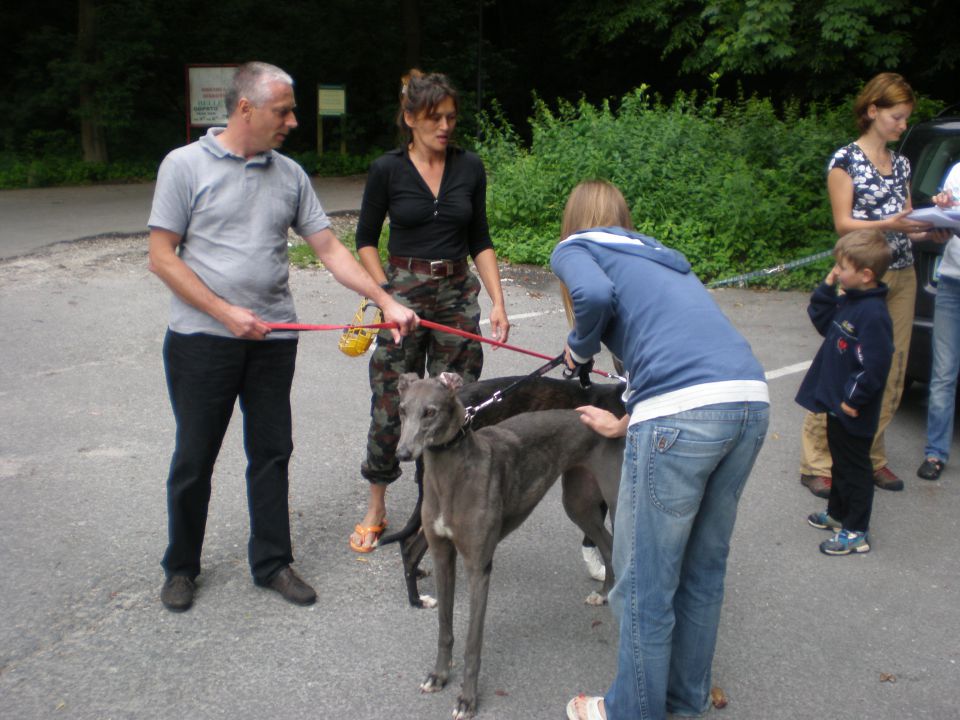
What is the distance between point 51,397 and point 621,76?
779 inches

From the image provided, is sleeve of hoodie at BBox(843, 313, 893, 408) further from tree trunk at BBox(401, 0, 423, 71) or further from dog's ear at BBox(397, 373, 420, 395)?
tree trunk at BBox(401, 0, 423, 71)

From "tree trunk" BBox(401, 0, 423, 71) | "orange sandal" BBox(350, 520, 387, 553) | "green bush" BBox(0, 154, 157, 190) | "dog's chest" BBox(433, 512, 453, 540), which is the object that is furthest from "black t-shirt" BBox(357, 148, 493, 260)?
"tree trunk" BBox(401, 0, 423, 71)

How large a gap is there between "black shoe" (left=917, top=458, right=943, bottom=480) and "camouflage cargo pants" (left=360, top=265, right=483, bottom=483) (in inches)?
113

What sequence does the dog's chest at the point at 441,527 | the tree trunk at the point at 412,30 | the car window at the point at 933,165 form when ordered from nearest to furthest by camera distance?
the dog's chest at the point at 441,527, the car window at the point at 933,165, the tree trunk at the point at 412,30

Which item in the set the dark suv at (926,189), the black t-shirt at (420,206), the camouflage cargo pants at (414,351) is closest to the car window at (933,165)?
the dark suv at (926,189)

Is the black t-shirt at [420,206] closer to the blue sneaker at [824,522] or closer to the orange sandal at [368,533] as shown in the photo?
the orange sandal at [368,533]

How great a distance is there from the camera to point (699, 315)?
298 cm

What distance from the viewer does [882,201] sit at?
17.1 ft

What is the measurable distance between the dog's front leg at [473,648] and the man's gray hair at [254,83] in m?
1.98

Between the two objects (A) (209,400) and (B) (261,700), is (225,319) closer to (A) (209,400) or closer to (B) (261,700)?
(A) (209,400)

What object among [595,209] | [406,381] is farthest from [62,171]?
[595,209]

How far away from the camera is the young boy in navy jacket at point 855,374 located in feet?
14.9

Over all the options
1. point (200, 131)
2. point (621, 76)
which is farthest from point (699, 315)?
point (621, 76)

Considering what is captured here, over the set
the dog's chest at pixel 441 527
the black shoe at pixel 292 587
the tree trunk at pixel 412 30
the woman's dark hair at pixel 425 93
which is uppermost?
the tree trunk at pixel 412 30
